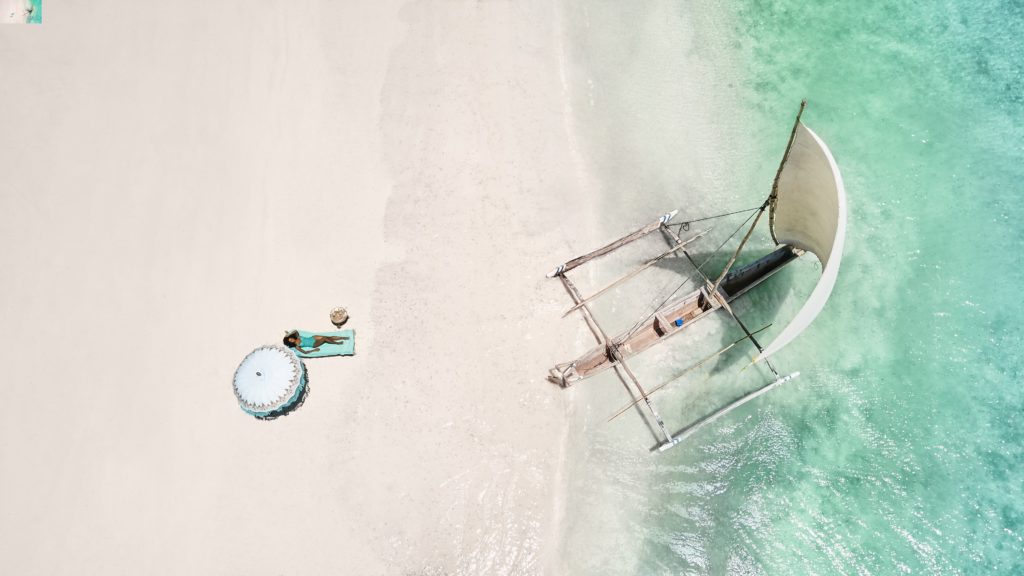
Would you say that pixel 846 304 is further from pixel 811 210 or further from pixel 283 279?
pixel 283 279

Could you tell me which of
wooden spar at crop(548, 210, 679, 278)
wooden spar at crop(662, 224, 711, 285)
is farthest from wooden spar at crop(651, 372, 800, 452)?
wooden spar at crop(548, 210, 679, 278)

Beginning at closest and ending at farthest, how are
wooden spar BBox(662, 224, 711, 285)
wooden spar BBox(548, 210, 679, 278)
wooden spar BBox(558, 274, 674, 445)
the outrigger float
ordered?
the outrigger float
wooden spar BBox(558, 274, 674, 445)
wooden spar BBox(548, 210, 679, 278)
wooden spar BBox(662, 224, 711, 285)

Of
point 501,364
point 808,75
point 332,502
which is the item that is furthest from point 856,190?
point 332,502

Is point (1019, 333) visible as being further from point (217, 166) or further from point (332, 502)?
point (217, 166)

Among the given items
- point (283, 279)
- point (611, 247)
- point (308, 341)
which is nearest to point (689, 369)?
point (611, 247)

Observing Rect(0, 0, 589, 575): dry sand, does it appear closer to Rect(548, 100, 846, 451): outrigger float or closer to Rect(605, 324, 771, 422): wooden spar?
Rect(548, 100, 846, 451): outrigger float

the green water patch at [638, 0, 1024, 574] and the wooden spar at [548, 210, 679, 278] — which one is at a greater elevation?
the wooden spar at [548, 210, 679, 278]
